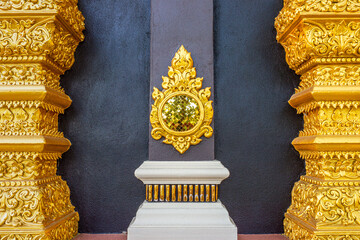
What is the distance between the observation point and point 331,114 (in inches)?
61.3

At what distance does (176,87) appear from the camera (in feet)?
5.47

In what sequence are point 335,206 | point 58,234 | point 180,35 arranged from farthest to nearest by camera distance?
point 180,35 < point 58,234 < point 335,206

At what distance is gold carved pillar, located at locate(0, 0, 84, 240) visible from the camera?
1476 millimetres

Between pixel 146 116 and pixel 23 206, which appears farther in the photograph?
pixel 146 116

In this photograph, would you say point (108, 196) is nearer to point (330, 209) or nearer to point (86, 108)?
point (86, 108)

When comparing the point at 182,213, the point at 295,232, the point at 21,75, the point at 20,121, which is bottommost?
the point at 295,232

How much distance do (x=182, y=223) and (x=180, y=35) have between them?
103 centimetres

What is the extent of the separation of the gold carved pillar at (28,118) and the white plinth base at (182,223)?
0.47 meters

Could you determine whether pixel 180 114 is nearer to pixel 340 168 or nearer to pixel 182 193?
pixel 182 193

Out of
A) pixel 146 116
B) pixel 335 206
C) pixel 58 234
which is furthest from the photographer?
pixel 146 116

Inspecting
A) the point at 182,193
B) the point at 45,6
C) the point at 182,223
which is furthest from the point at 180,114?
the point at 45,6

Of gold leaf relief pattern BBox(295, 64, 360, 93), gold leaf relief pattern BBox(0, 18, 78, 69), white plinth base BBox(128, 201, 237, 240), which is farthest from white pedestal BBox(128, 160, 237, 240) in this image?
gold leaf relief pattern BBox(0, 18, 78, 69)

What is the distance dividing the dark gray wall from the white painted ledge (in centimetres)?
27

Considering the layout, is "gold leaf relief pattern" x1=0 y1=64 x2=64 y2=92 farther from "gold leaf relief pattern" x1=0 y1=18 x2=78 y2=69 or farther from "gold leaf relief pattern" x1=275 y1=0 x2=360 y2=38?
"gold leaf relief pattern" x1=275 y1=0 x2=360 y2=38
